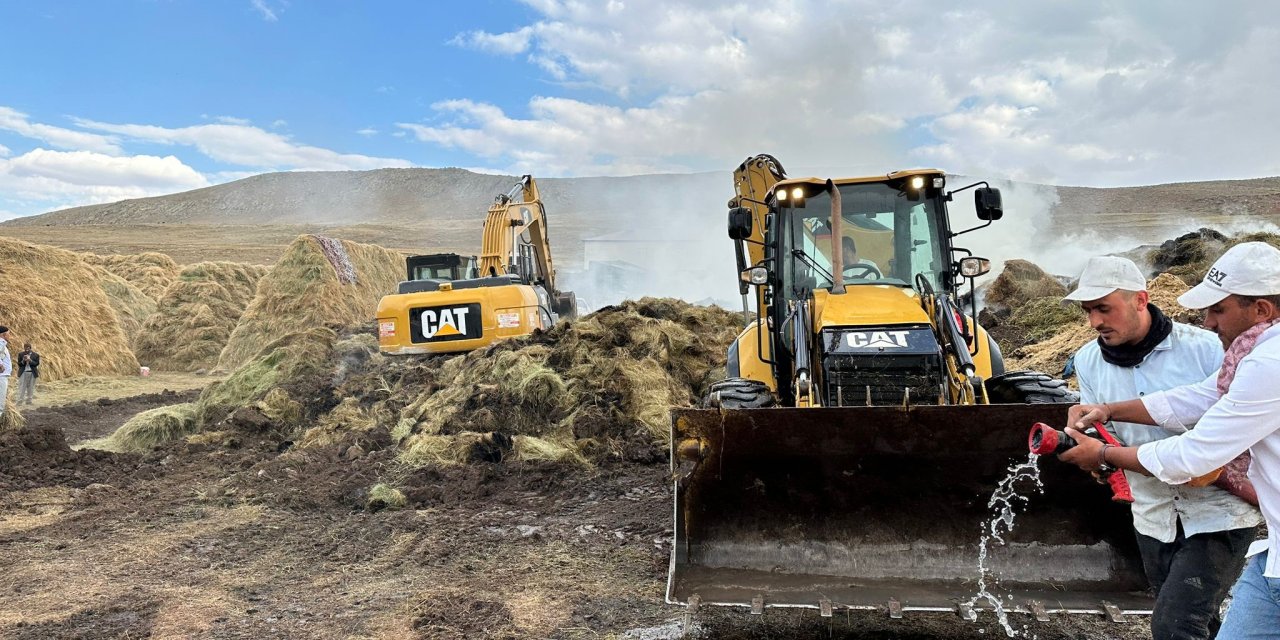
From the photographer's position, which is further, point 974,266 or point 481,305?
point 481,305

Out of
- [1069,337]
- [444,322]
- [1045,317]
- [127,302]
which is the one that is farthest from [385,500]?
[127,302]

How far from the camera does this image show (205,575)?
5.52m

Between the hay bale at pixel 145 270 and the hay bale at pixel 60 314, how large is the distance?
22.9 feet

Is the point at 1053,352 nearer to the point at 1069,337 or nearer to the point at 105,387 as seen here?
the point at 1069,337

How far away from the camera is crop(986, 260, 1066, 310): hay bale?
17.3 m

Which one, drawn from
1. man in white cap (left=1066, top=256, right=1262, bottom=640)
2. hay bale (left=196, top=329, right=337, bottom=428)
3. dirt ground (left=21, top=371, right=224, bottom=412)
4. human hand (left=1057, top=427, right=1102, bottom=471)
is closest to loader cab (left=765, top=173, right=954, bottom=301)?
man in white cap (left=1066, top=256, right=1262, bottom=640)

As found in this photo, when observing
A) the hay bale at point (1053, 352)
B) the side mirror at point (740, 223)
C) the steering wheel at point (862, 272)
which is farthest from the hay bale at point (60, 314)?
the hay bale at point (1053, 352)

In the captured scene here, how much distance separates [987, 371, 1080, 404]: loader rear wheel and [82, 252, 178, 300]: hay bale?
27.6 metres

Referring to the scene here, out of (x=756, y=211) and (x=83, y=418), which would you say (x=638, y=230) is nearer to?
(x=83, y=418)

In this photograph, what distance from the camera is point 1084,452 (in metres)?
2.78

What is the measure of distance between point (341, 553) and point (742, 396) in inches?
119

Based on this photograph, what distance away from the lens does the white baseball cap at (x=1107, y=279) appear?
297cm

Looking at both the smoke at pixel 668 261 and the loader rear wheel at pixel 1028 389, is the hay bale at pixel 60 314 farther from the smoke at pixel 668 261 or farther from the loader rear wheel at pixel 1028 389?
the loader rear wheel at pixel 1028 389

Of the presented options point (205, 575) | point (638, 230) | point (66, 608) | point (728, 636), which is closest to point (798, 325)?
point (728, 636)
